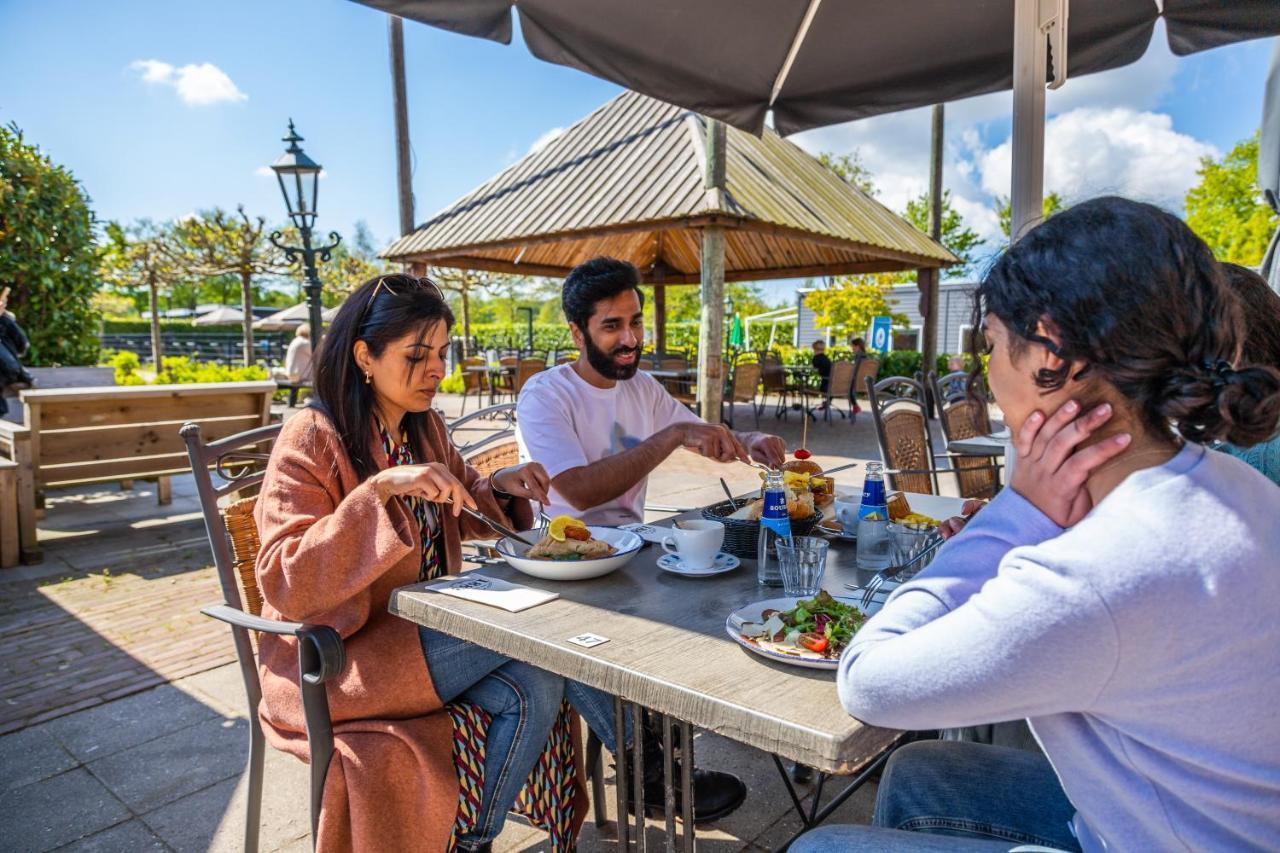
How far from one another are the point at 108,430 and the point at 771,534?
5.51m

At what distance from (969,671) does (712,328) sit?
7755 mm

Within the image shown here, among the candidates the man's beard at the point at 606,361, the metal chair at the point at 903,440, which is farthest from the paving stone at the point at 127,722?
the metal chair at the point at 903,440

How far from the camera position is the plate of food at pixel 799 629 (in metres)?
1.23

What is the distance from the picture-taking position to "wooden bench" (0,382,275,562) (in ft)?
16.2

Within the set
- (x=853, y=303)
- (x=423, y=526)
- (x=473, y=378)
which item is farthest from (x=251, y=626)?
(x=853, y=303)

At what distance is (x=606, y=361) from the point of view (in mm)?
2818

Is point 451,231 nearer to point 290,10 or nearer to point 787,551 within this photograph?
point 290,10

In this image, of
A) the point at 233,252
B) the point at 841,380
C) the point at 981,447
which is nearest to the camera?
the point at 981,447

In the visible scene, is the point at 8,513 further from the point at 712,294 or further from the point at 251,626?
the point at 712,294

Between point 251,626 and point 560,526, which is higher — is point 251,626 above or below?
below

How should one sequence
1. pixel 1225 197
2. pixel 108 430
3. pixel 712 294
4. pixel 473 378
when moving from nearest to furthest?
pixel 108 430
pixel 712 294
pixel 473 378
pixel 1225 197

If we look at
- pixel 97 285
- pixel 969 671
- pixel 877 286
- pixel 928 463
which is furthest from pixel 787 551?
pixel 877 286

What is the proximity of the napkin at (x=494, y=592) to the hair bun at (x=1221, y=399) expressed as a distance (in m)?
1.12

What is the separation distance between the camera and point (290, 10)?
14.9 meters
